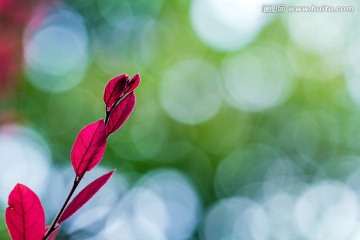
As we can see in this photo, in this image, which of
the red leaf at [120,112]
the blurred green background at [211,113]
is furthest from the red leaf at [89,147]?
the blurred green background at [211,113]

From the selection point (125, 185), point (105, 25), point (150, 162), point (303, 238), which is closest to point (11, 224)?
point (125, 185)

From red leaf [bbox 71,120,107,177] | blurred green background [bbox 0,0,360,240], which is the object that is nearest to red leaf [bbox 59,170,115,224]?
red leaf [bbox 71,120,107,177]

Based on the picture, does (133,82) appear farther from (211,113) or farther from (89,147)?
(211,113)

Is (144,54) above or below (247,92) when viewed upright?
above

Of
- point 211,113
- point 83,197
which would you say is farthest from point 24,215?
point 211,113

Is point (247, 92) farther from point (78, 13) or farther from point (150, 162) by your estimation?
point (78, 13)

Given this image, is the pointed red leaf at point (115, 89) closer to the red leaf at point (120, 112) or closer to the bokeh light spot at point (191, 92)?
the red leaf at point (120, 112)
